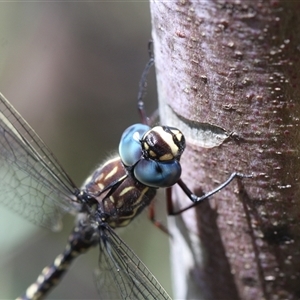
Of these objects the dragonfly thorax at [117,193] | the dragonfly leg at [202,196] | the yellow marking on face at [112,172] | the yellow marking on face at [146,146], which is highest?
the yellow marking on face at [146,146]

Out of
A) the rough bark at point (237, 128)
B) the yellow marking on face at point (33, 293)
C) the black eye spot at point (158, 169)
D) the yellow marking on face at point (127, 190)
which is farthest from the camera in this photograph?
the yellow marking on face at point (33, 293)

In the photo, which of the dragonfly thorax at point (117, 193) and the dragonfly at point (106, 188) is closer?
the dragonfly at point (106, 188)

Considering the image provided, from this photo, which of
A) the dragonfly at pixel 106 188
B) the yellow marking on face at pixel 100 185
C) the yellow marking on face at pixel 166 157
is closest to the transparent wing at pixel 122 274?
the dragonfly at pixel 106 188

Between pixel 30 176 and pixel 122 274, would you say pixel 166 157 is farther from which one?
pixel 30 176

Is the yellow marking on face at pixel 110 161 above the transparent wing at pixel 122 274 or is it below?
above

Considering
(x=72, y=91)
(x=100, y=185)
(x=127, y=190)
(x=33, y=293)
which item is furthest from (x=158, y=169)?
(x=72, y=91)

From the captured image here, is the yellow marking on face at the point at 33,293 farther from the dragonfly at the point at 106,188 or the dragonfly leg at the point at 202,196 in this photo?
the dragonfly leg at the point at 202,196

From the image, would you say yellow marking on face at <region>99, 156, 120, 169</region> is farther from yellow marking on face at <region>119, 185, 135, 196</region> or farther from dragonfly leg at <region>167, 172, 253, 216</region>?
dragonfly leg at <region>167, 172, 253, 216</region>
